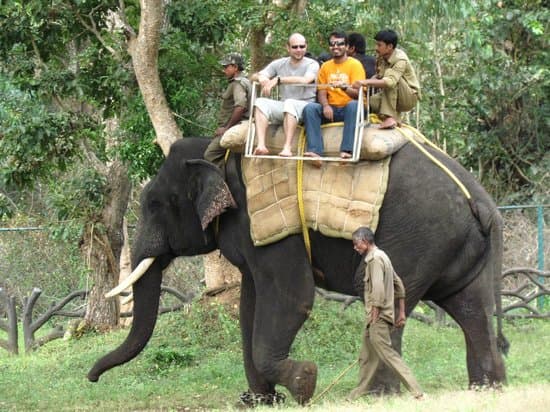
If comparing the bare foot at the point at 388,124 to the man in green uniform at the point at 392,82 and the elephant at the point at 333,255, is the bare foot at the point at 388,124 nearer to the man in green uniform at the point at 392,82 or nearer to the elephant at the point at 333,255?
the man in green uniform at the point at 392,82

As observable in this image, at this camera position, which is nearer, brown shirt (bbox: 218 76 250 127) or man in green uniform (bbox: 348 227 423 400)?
man in green uniform (bbox: 348 227 423 400)

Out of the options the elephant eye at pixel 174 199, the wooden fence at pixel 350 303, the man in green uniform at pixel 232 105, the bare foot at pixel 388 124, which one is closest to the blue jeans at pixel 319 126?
the bare foot at pixel 388 124

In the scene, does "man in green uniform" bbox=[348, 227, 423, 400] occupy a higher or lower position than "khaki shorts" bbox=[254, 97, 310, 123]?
lower

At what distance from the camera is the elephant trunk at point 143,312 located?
11656mm

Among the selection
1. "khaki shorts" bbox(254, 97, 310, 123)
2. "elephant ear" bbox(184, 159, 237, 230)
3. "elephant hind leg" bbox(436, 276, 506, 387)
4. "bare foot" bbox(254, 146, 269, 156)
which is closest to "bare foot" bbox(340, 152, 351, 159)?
"khaki shorts" bbox(254, 97, 310, 123)

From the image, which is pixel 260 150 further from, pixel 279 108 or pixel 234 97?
pixel 234 97

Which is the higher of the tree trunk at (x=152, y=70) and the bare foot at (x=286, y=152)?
the tree trunk at (x=152, y=70)

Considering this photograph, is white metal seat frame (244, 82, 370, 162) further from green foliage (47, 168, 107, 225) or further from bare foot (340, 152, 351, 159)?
green foliage (47, 168, 107, 225)

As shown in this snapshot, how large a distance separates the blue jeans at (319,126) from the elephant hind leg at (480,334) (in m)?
1.59

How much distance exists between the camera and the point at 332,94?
35.1 feet

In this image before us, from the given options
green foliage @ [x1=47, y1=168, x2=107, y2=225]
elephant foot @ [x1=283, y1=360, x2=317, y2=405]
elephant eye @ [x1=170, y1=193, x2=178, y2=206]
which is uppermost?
elephant eye @ [x1=170, y1=193, x2=178, y2=206]

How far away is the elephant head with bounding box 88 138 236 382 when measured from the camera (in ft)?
38.0

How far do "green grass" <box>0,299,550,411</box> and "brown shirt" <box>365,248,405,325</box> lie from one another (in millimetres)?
1487

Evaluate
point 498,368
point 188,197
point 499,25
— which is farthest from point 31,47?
point 499,25
